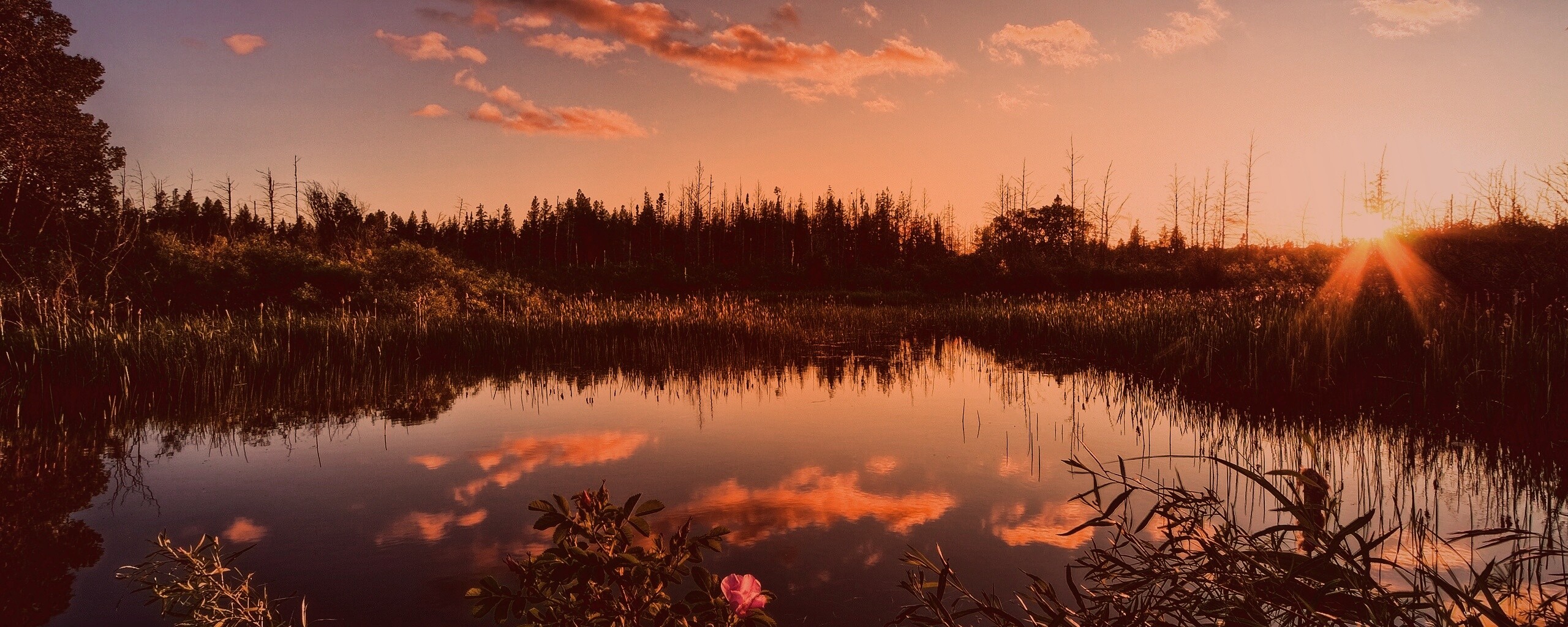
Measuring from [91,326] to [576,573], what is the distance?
1353cm

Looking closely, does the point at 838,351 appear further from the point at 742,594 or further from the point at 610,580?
the point at 742,594

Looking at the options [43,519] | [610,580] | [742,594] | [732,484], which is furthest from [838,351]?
[742,594]

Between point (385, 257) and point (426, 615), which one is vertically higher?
point (385, 257)

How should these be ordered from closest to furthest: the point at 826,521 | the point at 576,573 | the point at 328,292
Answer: the point at 576,573
the point at 826,521
the point at 328,292

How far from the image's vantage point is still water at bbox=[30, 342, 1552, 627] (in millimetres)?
3930

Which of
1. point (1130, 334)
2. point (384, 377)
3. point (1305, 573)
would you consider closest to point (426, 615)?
point (1305, 573)

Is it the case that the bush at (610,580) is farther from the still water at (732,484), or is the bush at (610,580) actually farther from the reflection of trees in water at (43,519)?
the reflection of trees in water at (43,519)

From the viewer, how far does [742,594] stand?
6.73ft

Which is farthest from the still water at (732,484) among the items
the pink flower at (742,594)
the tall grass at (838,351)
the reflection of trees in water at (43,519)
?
the pink flower at (742,594)

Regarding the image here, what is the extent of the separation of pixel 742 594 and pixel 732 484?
367 cm

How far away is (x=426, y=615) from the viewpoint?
3521 millimetres

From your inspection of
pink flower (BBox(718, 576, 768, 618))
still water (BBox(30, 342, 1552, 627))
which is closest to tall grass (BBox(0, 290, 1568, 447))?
still water (BBox(30, 342, 1552, 627))

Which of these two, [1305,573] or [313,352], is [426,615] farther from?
[313,352]

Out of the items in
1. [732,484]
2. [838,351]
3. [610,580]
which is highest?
[610,580]
